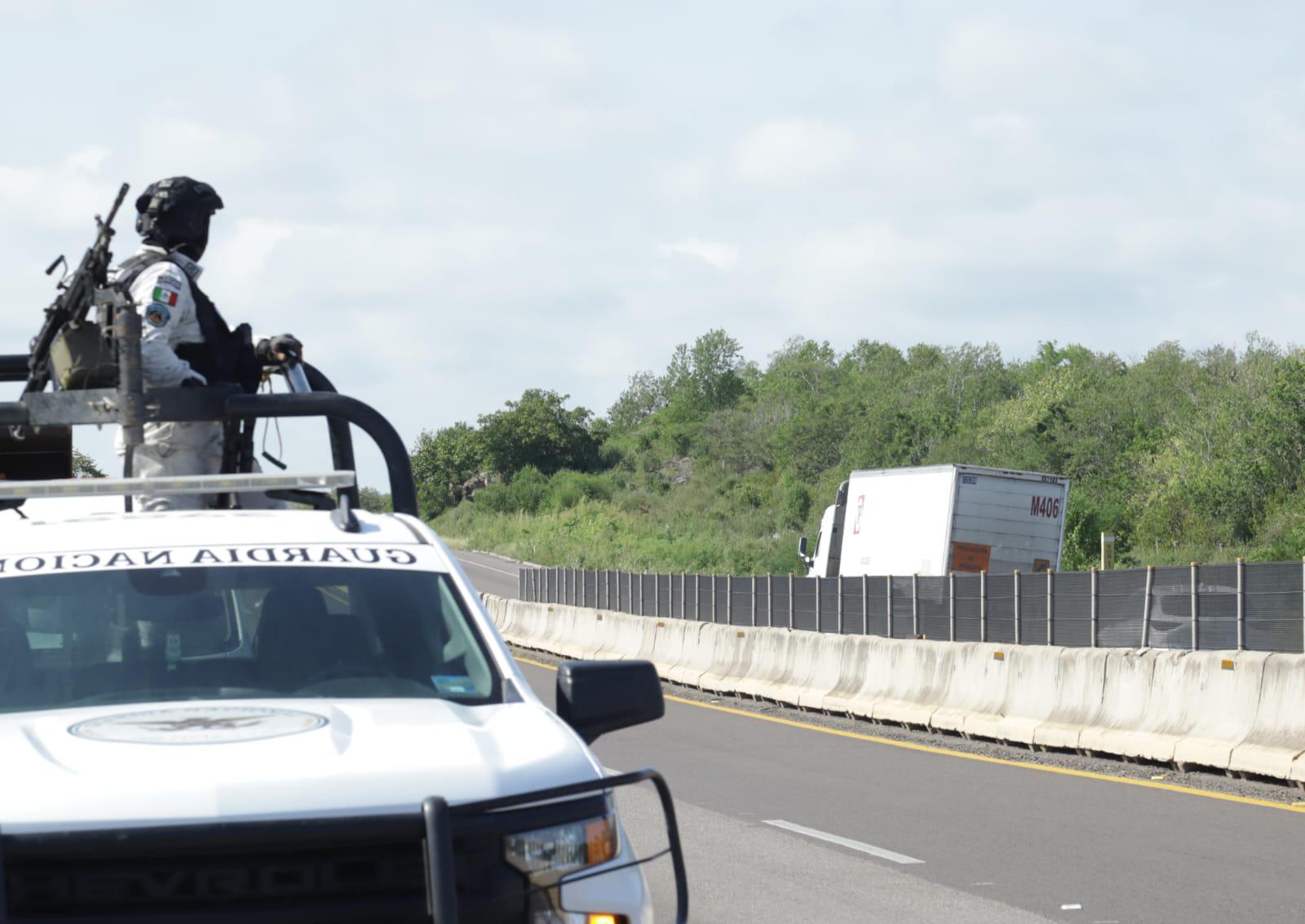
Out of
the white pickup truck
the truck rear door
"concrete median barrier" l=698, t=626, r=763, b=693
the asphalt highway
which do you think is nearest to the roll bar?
the white pickup truck

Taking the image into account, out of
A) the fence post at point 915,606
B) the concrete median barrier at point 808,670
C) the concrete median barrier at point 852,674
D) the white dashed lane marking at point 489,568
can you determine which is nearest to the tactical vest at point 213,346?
the concrete median barrier at point 852,674

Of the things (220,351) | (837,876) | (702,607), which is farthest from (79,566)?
(702,607)

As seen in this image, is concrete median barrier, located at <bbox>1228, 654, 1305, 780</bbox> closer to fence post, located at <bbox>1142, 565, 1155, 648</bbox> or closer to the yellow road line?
the yellow road line

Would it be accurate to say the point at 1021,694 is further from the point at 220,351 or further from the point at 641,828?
the point at 220,351

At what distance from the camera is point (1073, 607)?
79.6ft

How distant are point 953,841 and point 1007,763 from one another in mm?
4723

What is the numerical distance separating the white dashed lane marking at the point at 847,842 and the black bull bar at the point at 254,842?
259 inches

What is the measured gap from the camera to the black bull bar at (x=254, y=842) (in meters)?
3.30

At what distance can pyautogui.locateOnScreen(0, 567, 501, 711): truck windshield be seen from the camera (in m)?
4.51

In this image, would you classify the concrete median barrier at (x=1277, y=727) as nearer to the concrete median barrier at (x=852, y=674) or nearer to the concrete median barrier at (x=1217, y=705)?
the concrete median barrier at (x=1217, y=705)

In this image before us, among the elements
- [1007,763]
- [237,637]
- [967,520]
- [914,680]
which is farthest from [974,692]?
[967,520]

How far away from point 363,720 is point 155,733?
0.48m

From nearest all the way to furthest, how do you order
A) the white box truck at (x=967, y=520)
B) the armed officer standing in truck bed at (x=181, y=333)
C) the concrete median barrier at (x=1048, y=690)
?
the armed officer standing in truck bed at (x=181, y=333) < the concrete median barrier at (x=1048, y=690) < the white box truck at (x=967, y=520)

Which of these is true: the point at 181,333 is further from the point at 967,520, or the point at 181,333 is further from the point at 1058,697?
the point at 967,520
